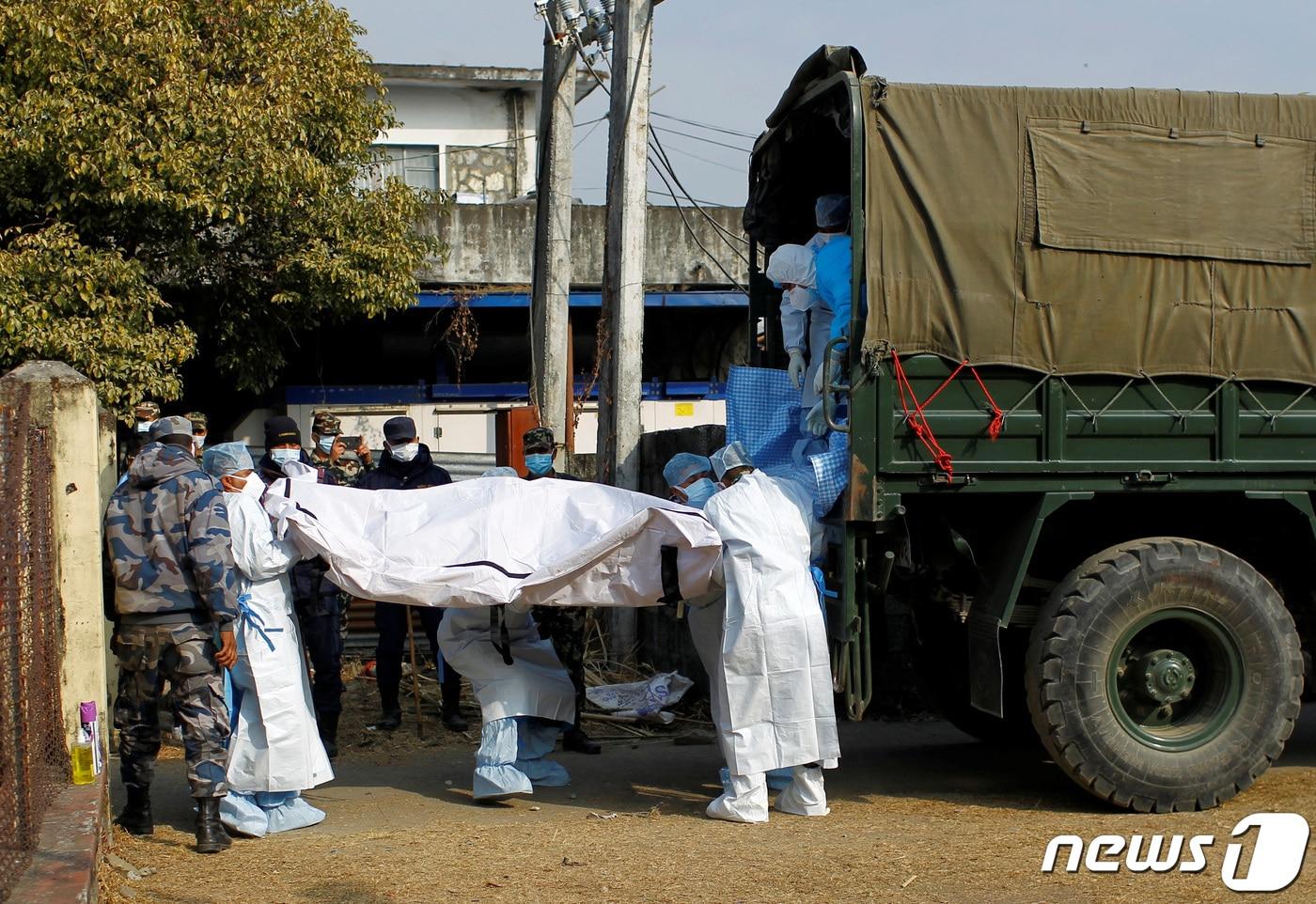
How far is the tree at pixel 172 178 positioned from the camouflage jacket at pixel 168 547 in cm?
822

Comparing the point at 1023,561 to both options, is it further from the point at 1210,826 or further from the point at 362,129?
the point at 362,129

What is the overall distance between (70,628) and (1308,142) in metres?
6.24

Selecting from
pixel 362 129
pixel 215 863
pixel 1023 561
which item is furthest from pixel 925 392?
pixel 362 129

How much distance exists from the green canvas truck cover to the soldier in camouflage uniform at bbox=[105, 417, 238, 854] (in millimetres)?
3155

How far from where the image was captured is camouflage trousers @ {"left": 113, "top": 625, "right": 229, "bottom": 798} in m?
6.29

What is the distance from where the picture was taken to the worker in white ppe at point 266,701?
6512 millimetres

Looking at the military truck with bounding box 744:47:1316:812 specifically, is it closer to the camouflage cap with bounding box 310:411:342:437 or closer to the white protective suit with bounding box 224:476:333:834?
the white protective suit with bounding box 224:476:333:834

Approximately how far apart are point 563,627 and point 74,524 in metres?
2.91

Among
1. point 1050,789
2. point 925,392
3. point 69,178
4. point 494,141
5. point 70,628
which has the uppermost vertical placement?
point 494,141

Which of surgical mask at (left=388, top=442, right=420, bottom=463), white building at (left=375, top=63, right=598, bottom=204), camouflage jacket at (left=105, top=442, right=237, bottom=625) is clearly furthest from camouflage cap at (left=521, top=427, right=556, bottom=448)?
white building at (left=375, top=63, right=598, bottom=204)

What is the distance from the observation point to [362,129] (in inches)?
635

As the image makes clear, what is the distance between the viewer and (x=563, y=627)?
8242mm

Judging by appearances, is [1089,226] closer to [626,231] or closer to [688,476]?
[688,476]

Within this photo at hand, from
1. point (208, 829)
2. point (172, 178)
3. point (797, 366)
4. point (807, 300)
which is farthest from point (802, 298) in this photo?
point (172, 178)
